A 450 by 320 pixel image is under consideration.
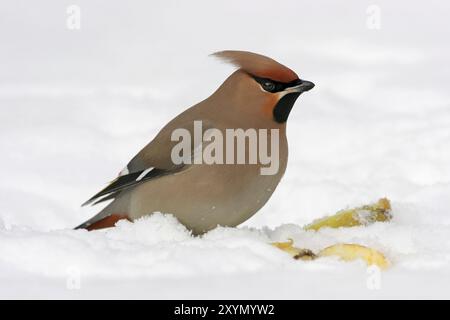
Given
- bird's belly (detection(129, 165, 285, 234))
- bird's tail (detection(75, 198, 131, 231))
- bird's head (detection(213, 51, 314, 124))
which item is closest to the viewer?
bird's belly (detection(129, 165, 285, 234))

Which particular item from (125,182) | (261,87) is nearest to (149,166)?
(125,182)

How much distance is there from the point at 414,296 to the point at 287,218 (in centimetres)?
253

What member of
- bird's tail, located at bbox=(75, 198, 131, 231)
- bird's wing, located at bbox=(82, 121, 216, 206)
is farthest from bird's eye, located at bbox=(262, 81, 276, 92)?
bird's tail, located at bbox=(75, 198, 131, 231)

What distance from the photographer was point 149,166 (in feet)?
17.5

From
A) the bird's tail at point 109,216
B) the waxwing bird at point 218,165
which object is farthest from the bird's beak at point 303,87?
the bird's tail at point 109,216

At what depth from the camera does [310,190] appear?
709 cm

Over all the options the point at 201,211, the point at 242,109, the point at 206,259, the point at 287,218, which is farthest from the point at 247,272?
the point at 287,218

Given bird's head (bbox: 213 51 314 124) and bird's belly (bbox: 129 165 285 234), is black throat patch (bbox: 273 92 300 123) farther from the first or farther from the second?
bird's belly (bbox: 129 165 285 234)

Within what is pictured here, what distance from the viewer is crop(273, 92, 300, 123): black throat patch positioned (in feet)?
17.4

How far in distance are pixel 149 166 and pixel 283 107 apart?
69 centimetres

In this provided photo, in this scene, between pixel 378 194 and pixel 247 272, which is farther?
pixel 378 194

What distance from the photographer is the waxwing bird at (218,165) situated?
5.17 m

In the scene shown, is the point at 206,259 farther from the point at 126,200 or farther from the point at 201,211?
the point at 126,200

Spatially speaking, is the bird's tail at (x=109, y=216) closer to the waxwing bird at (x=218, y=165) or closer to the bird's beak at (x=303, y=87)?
the waxwing bird at (x=218, y=165)
